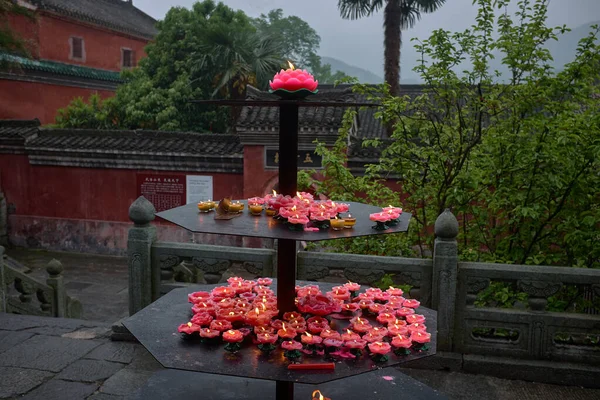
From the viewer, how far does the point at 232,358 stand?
314cm

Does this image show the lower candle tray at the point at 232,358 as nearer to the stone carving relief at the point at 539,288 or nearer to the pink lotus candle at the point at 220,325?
the pink lotus candle at the point at 220,325

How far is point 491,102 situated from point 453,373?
2823 millimetres

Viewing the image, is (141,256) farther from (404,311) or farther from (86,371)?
(404,311)

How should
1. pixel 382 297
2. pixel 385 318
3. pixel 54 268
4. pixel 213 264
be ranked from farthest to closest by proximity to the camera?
pixel 54 268 → pixel 213 264 → pixel 382 297 → pixel 385 318

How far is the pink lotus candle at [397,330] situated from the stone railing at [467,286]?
6.38 feet

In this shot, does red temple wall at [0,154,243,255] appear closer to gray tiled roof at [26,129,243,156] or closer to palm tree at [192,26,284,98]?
gray tiled roof at [26,129,243,156]

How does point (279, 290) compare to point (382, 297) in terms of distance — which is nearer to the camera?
point (279, 290)

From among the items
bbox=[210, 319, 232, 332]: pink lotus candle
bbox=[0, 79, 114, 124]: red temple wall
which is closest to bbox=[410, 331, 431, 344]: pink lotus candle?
bbox=[210, 319, 232, 332]: pink lotus candle

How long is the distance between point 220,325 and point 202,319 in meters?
0.16

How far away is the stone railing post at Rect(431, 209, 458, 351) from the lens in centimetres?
515

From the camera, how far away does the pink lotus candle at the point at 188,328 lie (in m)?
3.31

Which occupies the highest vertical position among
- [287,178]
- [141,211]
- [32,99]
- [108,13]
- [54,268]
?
[108,13]

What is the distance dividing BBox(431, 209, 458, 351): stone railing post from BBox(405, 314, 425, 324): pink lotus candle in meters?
1.64

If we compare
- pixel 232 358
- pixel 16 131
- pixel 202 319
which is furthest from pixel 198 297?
pixel 16 131
